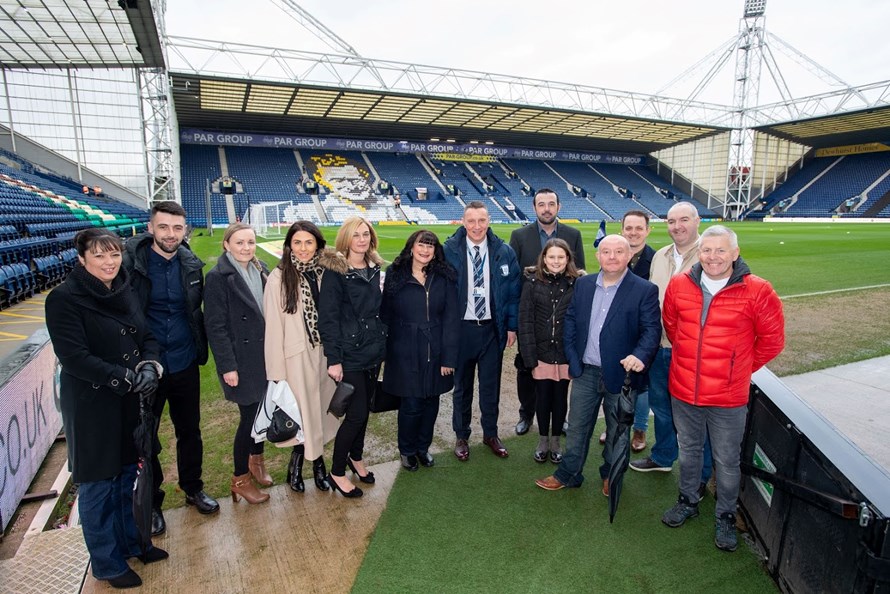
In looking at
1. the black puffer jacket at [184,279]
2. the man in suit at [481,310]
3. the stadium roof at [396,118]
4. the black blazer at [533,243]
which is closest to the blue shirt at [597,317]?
the man in suit at [481,310]

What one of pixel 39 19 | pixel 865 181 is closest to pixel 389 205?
pixel 39 19

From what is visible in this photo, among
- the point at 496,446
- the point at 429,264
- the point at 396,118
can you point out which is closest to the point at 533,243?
the point at 429,264

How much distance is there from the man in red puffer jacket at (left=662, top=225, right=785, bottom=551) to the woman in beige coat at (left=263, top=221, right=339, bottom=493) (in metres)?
2.25

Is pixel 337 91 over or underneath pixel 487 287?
over

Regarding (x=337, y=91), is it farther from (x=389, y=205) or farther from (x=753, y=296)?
(x=753, y=296)

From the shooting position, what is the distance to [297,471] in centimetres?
344

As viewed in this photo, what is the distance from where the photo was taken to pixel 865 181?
147ft

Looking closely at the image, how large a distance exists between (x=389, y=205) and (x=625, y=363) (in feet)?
123

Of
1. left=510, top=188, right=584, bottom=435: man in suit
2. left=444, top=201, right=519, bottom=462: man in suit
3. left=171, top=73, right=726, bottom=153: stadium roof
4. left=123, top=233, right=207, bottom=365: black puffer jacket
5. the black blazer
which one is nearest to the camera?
left=123, top=233, right=207, bottom=365: black puffer jacket

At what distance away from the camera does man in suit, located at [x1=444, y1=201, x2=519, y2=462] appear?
3.81 metres

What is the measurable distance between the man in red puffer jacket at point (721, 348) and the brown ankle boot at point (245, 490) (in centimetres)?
273

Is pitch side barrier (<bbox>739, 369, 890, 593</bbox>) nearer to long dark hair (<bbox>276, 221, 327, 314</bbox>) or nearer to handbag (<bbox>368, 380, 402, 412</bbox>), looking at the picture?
handbag (<bbox>368, 380, 402, 412</bbox>)

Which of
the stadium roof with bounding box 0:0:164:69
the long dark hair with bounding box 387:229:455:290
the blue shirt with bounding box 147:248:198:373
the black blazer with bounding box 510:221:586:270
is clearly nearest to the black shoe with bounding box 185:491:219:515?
the blue shirt with bounding box 147:248:198:373

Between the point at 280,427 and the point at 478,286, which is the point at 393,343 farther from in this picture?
the point at 280,427
